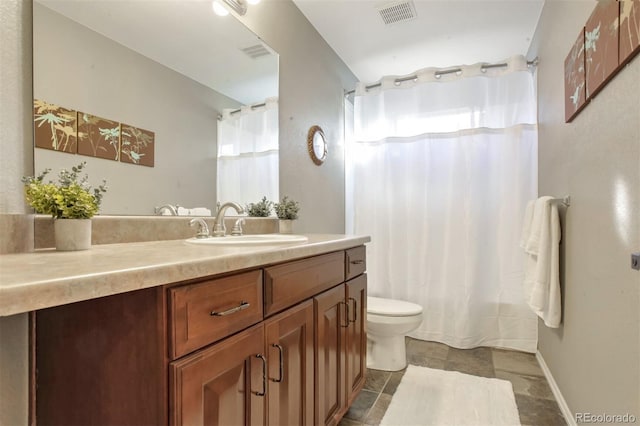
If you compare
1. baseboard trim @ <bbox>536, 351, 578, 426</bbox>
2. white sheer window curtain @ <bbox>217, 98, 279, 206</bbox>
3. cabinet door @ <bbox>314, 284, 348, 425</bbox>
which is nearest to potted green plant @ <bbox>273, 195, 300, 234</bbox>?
white sheer window curtain @ <bbox>217, 98, 279, 206</bbox>

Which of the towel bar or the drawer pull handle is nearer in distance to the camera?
the drawer pull handle

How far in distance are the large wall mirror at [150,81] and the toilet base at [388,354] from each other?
4.73 feet

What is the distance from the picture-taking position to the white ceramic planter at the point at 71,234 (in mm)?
896

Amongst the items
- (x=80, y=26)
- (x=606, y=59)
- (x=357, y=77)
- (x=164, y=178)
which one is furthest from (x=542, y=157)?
(x=80, y=26)

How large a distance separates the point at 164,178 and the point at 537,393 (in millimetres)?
2293

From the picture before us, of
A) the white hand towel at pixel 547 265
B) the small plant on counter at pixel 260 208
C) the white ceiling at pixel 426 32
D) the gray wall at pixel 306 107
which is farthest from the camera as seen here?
the white ceiling at pixel 426 32

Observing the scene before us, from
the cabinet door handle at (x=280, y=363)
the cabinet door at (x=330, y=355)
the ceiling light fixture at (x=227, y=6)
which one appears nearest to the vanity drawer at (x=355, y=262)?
the cabinet door at (x=330, y=355)

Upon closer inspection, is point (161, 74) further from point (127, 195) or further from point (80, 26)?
point (127, 195)

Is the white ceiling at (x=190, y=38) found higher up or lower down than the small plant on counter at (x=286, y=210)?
higher up

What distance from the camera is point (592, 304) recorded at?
4.39 ft

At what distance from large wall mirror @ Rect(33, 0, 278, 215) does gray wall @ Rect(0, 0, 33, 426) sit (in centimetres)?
3

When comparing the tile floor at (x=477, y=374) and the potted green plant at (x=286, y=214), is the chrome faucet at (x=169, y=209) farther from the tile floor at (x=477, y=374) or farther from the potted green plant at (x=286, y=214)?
the tile floor at (x=477, y=374)

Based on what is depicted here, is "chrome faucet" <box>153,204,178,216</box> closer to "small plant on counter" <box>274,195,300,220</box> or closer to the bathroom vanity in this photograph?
the bathroom vanity

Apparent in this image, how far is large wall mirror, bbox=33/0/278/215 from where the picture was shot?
1.01 metres
